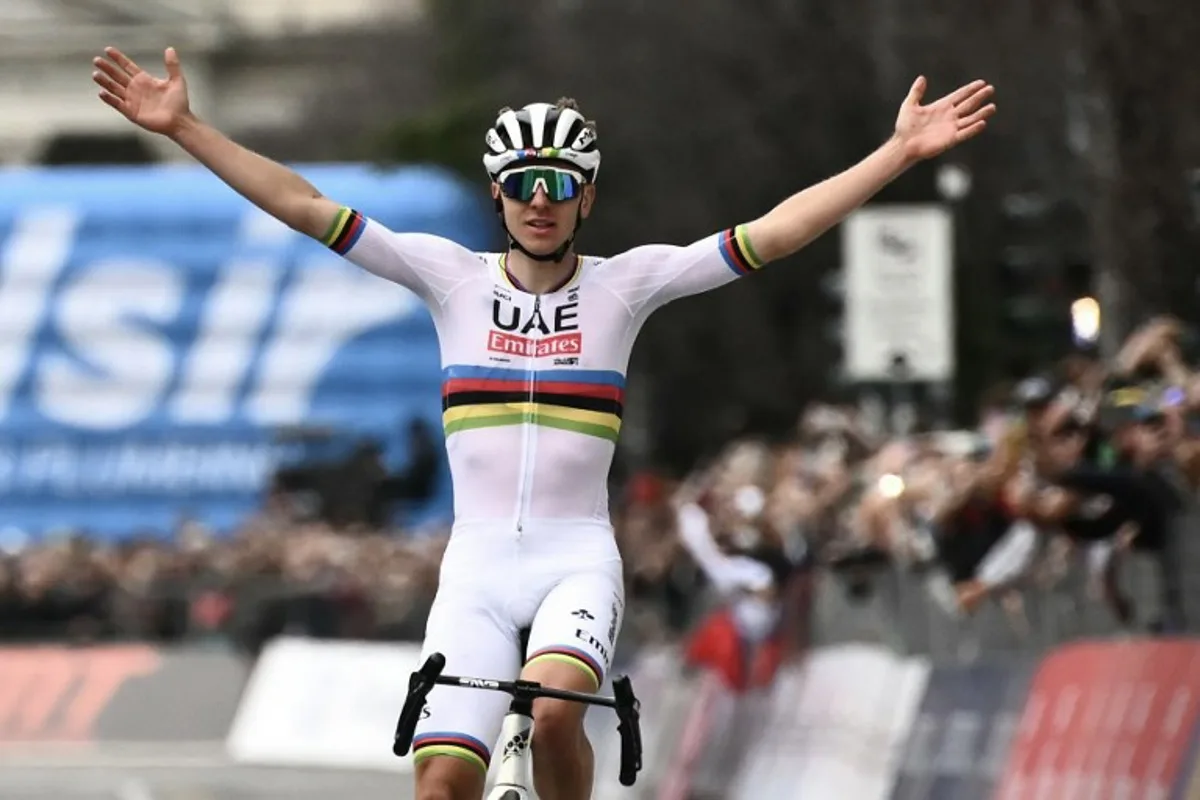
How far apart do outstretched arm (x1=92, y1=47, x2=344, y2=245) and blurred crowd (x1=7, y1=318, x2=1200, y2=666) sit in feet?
18.6

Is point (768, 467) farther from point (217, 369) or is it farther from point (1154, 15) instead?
point (217, 369)

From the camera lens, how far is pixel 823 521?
2128 cm

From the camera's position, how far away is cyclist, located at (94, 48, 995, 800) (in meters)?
10.9

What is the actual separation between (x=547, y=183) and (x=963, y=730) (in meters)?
6.43

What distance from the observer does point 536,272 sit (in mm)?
11180

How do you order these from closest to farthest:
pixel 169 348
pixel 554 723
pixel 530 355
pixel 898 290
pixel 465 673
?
1. pixel 554 723
2. pixel 465 673
3. pixel 530 355
4. pixel 898 290
5. pixel 169 348

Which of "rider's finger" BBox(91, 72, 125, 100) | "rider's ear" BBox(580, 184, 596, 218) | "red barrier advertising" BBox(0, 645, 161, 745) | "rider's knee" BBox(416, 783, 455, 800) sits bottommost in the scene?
"rider's knee" BBox(416, 783, 455, 800)

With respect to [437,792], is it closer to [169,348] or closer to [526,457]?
[526,457]

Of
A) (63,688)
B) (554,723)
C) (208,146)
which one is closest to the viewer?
(554,723)

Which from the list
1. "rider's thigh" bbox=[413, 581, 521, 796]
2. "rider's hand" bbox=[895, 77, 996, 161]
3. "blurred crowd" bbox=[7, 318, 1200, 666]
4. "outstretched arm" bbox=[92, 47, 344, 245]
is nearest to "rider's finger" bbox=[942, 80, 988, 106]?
"rider's hand" bbox=[895, 77, 996, 161]

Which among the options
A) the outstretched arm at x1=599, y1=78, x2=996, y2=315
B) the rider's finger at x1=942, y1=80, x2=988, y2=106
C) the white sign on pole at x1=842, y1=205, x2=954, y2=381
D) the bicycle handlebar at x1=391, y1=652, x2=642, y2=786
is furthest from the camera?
the white sign on pole at x1=842, y1=205, x2=954, y2=381

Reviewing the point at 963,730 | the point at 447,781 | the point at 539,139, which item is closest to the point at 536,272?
the point at 539,139

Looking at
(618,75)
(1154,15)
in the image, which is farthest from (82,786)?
(618,75)

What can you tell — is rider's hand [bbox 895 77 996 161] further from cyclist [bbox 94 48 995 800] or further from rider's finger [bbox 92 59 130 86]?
rider's finger [bbox 92 59 130 86]
